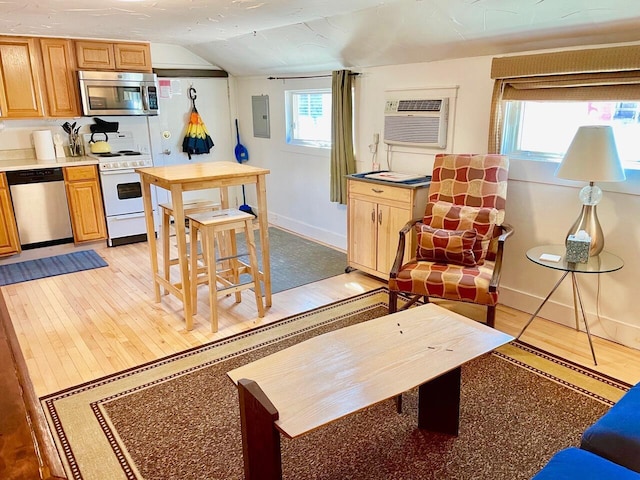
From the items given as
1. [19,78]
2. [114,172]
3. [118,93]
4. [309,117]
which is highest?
[19,78]

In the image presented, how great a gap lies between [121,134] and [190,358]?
137 inches

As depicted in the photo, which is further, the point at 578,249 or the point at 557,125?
the point at 557,125

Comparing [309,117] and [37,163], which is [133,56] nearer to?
[37,163]

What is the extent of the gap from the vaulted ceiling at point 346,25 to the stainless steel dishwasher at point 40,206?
129cm

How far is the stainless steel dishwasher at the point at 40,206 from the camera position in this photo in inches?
174

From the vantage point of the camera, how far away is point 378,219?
376 centimetres

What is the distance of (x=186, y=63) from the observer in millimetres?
5633

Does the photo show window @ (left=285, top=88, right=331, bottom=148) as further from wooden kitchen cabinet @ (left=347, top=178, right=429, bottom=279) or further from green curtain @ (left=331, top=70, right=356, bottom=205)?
wooden kitchen cabinet @ (left=347, top=178, right=429, bottom=279)

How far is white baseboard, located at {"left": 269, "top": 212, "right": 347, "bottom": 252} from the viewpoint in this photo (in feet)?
16.3

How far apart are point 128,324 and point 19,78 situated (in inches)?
113

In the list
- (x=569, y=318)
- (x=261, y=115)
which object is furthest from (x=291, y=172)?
(x=569, y=318)

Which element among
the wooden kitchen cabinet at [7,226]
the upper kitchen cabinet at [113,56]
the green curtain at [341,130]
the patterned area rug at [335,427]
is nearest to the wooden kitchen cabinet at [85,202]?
the wooden kitchen cabinet at [7,226]

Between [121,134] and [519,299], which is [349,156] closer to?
[519,299]

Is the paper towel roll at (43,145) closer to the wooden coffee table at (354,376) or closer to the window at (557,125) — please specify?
the wooden coffee table at (354,376)
